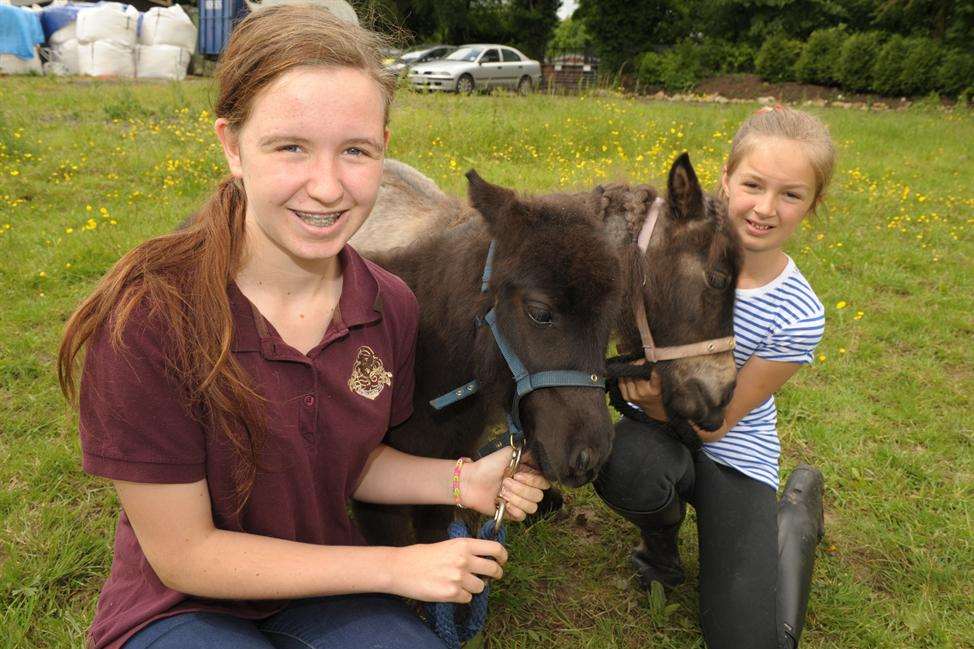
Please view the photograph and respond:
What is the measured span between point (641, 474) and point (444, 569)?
4.04 ft

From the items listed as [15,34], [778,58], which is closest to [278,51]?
[15,34]

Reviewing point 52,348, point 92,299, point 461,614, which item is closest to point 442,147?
point 52,348

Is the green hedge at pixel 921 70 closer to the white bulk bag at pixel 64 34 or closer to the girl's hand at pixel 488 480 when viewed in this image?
the white bulk bag at pixel 64 34

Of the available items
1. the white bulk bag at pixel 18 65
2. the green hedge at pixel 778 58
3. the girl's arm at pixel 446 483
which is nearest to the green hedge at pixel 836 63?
the green hedge at pixel 778 58

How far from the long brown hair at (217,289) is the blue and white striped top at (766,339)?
6.12 feet

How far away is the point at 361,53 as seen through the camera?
5.75ft

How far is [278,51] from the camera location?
1651mm

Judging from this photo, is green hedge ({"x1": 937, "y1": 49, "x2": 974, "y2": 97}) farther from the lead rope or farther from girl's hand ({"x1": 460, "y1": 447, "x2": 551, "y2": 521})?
the lead rope

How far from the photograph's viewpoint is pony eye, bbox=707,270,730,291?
265 centimetres

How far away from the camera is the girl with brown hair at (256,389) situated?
1.63 meters

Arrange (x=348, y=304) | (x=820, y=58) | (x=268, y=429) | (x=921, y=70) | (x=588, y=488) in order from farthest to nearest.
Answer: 1. (x=820, y=58)
2. (x=921, y=70)
3. (x=588, y=488)
4. (x=348, y=304)
5. (x=268, y=429)

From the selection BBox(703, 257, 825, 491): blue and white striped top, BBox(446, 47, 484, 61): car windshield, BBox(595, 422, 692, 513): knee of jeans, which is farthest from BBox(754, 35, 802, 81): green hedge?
BBox(595, 422, 692, 513): knee of jeans

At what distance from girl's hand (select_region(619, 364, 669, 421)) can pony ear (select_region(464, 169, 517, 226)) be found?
2.94 ft

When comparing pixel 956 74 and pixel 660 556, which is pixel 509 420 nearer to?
pixel 660 556
